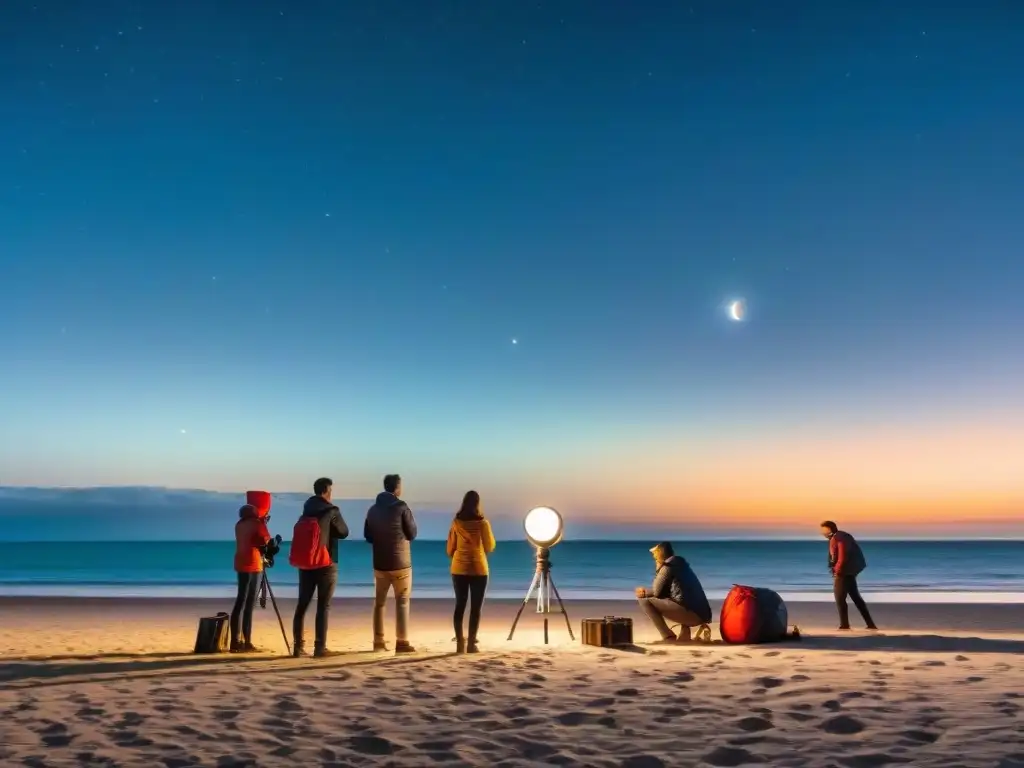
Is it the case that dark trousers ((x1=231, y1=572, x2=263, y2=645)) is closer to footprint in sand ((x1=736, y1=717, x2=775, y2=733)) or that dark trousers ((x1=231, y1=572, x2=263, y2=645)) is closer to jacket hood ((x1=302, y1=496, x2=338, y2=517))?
jacket hood ((x1=302, y1=496, x2=338, y2=517))

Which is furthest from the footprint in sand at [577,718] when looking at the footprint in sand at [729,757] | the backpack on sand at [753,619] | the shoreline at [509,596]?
the shoreline at [509,596]

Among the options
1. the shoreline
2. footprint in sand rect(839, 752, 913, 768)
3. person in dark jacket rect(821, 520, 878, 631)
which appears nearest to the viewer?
footprint in sand rect(839, 752, 913, 768)

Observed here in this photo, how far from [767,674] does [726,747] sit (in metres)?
2.38

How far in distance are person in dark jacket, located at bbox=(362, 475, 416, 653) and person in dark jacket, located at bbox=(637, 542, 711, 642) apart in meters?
2.53

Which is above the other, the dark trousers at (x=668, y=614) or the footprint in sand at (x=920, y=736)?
the dark trousers at (x=668, y=614)

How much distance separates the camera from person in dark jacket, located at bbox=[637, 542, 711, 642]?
880 cm

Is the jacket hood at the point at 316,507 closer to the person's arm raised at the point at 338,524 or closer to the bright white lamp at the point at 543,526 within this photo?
the person's arm raised at the point at 338,524

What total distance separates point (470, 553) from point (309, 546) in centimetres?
159

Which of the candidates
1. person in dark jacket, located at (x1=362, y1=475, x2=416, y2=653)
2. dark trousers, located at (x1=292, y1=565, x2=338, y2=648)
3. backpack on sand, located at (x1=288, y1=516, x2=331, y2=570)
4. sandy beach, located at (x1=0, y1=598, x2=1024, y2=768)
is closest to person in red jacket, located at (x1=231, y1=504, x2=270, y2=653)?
sandy beach, located at (x1=0, y1=598, x2=1024, y2=768)

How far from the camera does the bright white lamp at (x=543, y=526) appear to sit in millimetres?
9297

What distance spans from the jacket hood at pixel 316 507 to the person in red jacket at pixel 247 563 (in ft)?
2.45

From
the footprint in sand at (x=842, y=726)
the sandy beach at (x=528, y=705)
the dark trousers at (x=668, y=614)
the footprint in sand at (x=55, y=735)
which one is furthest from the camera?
the dark trousers at (x=668, y=614)

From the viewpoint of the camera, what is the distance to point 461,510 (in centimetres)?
828

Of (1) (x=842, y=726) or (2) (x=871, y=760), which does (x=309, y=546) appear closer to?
(1) (x=842, y=726)
